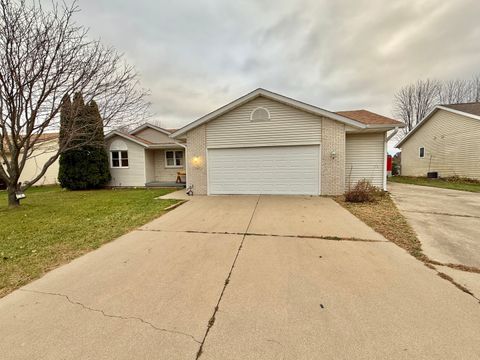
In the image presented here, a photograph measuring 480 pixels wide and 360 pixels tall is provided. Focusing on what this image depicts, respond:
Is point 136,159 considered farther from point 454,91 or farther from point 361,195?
point 454,91

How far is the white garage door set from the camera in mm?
9641

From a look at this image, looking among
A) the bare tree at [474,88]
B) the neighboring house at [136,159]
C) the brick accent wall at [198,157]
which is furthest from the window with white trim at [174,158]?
the bare tree at [474,88]

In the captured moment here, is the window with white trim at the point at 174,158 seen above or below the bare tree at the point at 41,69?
below

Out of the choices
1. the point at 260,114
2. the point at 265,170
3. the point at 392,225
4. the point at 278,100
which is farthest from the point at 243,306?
the point at 278,100

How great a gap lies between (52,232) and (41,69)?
572 cm

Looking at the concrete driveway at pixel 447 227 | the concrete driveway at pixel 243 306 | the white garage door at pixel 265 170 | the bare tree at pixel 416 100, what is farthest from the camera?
the bare tree at pixel 416 100

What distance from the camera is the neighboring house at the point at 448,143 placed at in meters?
14.3

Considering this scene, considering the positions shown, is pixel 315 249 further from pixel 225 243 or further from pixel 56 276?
pixel 56 276

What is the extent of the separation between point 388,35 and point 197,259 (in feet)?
41.8

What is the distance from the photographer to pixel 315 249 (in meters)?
3.87

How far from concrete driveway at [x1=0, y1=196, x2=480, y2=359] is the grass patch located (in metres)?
0.33

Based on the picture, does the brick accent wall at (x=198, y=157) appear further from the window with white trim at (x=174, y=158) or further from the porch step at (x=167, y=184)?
the window with white trim at (x=174, y=158)

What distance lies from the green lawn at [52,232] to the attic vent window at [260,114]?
5.57 meters

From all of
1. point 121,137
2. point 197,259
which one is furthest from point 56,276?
point 121,137
